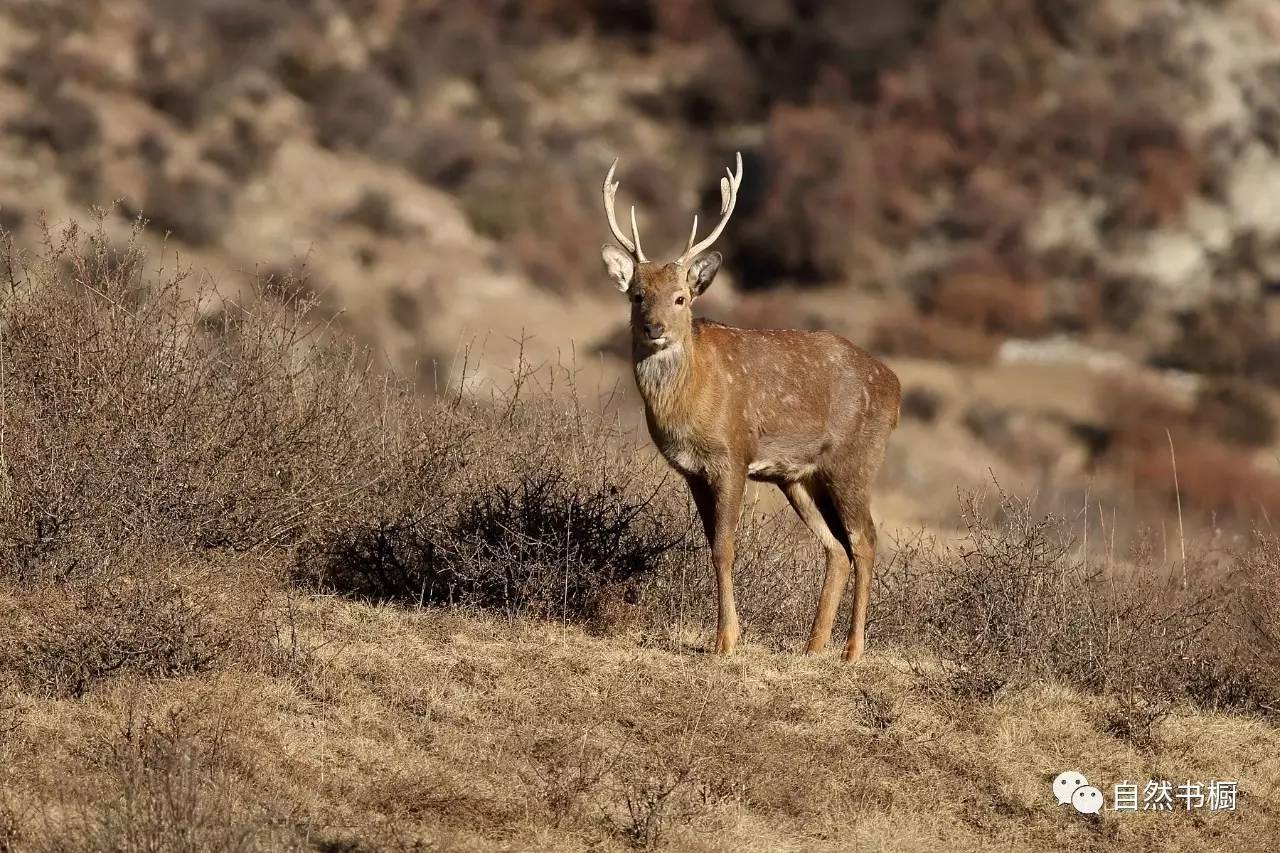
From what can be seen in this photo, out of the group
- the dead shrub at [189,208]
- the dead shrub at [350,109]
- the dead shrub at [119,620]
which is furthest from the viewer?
the dead shrub at [350,109]

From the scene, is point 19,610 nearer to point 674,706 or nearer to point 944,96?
point 674,706

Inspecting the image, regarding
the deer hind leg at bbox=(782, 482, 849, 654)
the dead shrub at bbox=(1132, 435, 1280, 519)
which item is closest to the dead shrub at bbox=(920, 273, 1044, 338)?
the dead shrub at bbox=(1132, 435, 1280, 519)

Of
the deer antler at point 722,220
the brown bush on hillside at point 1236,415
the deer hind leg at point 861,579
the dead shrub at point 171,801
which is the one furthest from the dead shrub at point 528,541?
the brown bush on hillside at point 1236,415

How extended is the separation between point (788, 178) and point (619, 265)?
24881 millimetres

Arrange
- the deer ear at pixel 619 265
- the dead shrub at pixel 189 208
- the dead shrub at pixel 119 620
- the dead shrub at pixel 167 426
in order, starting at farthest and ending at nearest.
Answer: the dead shrub at pixel 189 208
the deer ear at pixel 619 265
the dead shrub at pixel 167 426
the dead shrub at pixel 119 620

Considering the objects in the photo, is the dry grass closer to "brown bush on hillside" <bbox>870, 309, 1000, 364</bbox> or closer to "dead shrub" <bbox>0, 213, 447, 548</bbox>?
"dead shrub" <bbox>0, 213, 447, 548</bbox>

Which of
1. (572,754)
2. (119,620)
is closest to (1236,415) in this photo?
(572,754)

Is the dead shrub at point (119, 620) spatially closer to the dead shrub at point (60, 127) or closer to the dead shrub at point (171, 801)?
the dead shrub at point (171, 801)

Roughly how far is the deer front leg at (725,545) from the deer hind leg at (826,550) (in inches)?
25.8

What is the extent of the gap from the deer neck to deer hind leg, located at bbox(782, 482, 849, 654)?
1.21 m

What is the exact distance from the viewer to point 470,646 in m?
9.54

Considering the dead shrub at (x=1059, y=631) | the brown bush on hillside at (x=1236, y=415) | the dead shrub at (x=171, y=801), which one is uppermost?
the brown bush on hillside at (x=1236, y=415)

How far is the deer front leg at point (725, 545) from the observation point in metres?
9.84

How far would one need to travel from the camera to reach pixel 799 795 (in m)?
8.24
